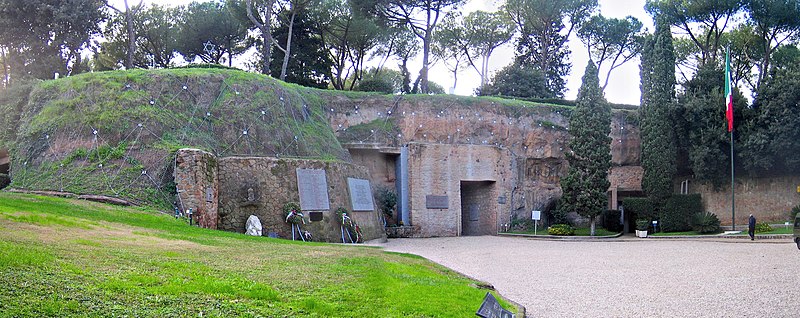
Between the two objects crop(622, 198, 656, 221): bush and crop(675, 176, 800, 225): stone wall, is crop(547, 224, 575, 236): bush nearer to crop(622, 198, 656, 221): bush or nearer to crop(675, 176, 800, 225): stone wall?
crop(622, 198, 656, 221): bush

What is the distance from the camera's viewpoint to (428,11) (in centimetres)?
3966

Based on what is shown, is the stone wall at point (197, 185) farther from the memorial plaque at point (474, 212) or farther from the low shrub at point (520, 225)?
the low shrub at point (520, 225)

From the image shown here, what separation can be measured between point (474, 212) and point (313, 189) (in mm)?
13145

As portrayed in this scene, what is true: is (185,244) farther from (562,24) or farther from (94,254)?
(562,24)

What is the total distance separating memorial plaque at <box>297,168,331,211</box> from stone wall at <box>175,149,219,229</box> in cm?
297

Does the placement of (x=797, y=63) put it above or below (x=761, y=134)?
above

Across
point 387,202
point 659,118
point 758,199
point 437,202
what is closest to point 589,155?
point 659,118

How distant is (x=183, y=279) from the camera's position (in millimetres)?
7109

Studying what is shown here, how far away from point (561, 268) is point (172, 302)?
1105 cm

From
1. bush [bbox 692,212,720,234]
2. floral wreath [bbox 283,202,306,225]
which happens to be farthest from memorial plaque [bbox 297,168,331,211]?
bush [bbox 692,212,720,234]

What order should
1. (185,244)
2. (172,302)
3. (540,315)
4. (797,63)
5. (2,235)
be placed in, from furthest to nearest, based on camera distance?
(797,63)
(185,244)
(540,315)
(2,235)
(172,302)

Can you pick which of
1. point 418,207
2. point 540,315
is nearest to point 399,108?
point 418,207

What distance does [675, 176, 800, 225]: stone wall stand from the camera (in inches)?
1271

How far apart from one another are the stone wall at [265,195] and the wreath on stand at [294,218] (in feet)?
0.68
